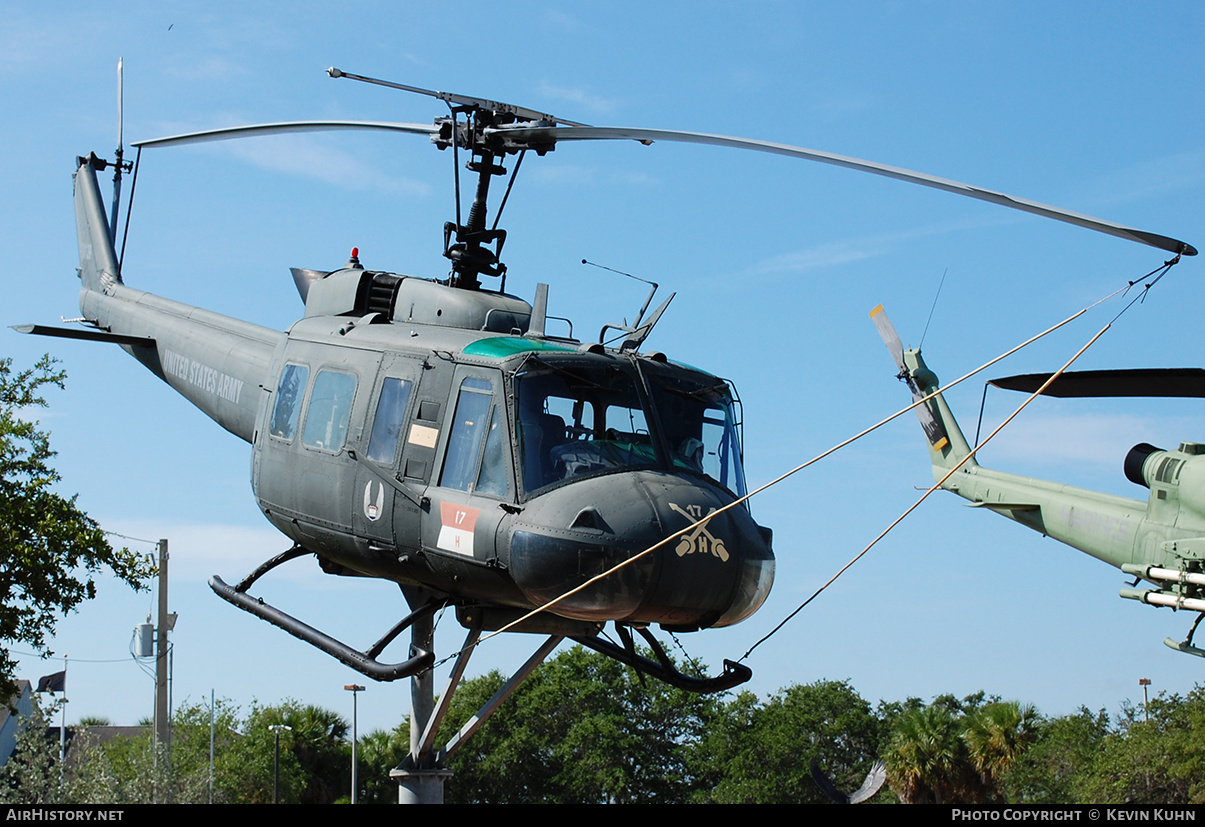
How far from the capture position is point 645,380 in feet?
34.4

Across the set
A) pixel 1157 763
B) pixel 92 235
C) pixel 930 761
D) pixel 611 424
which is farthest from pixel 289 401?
pixel 1157 763

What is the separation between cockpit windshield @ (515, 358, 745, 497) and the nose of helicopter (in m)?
0.29

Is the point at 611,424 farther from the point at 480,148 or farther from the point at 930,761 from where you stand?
the point at 930,761

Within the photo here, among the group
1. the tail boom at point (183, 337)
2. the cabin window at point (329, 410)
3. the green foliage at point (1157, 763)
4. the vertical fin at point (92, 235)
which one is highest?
the vertical fin at point (92, 235)

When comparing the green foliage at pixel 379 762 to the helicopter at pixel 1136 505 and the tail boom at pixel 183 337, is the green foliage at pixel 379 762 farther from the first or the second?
the tail boom at pixel 183 337

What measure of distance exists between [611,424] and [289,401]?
11.3 ft

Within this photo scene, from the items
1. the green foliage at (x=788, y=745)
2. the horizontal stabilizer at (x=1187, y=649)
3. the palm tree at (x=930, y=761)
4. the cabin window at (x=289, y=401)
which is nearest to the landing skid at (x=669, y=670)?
the cabin window at (x=289, y=401)

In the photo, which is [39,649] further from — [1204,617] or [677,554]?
[1204,617]

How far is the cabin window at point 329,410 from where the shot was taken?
11.1 m

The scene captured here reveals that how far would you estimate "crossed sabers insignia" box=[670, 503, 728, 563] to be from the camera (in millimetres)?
9344

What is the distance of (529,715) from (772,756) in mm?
9588

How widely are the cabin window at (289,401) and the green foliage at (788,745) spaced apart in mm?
37632
